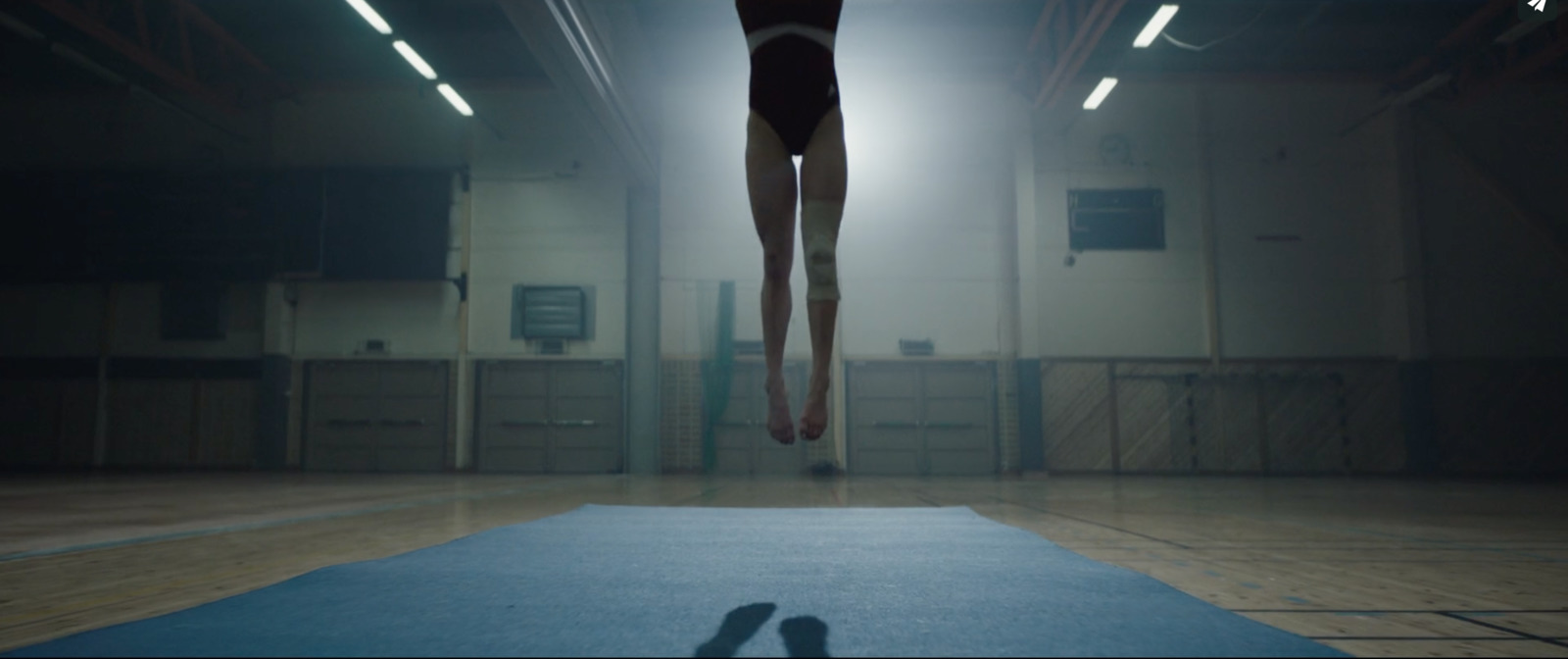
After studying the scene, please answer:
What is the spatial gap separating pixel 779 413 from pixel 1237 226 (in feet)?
38.9

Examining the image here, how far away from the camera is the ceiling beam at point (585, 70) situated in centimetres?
721

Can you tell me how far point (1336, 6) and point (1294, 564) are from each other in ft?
37.0

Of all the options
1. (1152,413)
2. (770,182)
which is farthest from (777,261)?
(1152,413)

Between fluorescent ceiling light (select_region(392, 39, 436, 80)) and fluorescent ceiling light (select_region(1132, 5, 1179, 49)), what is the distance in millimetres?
8092

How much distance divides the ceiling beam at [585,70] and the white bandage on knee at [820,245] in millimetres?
5696

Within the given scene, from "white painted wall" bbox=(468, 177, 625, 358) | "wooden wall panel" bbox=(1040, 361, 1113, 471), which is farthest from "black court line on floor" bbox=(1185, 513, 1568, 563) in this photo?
"white painted wall" bbox=(468, 177, 625, 358)

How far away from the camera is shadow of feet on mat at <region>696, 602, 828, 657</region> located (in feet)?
3.44

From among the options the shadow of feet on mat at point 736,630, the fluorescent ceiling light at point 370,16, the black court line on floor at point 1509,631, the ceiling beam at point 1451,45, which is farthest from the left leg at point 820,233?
the ceiling beam at point 1451,45

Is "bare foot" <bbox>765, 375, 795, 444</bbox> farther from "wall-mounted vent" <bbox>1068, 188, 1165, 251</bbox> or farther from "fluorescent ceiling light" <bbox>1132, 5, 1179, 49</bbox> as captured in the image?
"wall-mounted vent" <bbox>1068, 188, 1165, 251</bbox>

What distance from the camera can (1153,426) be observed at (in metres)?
11.7

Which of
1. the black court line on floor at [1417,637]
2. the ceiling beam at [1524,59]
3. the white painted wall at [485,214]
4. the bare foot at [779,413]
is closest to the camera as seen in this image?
the black court line on floor at [1417,637]

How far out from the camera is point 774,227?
6.68 feet

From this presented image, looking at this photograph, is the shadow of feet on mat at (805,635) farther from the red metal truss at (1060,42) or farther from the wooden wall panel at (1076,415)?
the wooden wall panel at (1076,415)

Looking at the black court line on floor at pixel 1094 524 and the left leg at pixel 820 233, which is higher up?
the left leg at pixel 820 233
